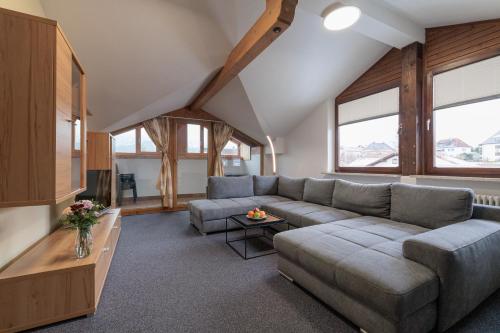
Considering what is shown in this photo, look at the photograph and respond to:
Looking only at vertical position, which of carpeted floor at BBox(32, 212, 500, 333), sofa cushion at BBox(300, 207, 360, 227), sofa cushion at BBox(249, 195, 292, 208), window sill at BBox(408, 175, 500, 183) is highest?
window sill at BBox(408, 175, 500, 183)

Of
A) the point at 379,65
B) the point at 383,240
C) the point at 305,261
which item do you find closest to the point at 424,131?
the point at 379,65

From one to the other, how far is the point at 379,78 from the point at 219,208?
3.30 meters

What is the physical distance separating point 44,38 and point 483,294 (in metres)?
3.35

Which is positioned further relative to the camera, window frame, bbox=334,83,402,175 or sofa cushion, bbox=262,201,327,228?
window frame, bbox=334,83,402,175

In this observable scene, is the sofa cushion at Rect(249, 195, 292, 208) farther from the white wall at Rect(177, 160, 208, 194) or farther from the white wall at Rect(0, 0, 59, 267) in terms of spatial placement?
the white wall at Rect(0, 0, 59, 267)

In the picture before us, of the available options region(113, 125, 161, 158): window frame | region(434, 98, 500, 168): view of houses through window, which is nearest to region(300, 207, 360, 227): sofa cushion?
region(434, 98, 500, 168): view of houses through window

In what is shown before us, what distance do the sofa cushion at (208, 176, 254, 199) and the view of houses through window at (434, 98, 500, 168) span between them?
288cm

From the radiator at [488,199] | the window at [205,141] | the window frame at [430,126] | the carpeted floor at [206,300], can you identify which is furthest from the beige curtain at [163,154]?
the radiator at [488,199]

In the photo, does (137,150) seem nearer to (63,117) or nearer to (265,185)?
(265,185)

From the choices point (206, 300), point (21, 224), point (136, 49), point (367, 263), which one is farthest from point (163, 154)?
point (367, 263)

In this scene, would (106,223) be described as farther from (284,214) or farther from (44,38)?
(284,214)

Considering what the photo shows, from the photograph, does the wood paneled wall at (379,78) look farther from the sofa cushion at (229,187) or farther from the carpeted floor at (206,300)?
the carpeted floor at (206,300)

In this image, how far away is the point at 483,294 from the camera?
5.28 feet

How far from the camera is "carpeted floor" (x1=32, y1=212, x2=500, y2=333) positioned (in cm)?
151
